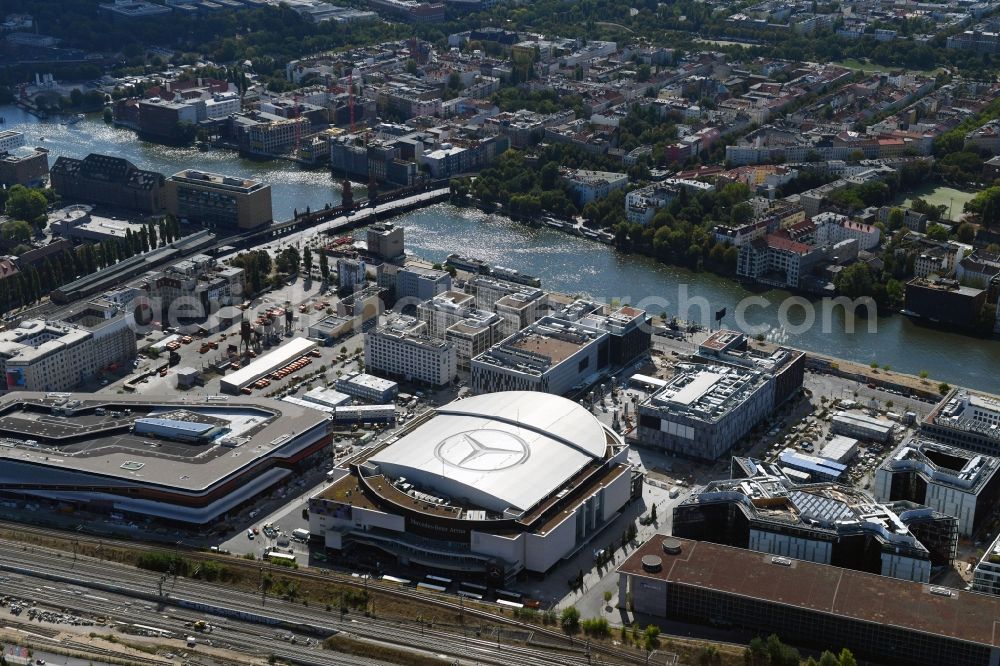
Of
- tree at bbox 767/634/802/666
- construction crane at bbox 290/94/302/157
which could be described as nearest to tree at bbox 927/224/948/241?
tree at bbox 767/634/802/666

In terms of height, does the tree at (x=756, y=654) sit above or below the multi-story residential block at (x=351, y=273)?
below

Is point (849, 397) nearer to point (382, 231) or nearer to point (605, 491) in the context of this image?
point (605, 491)

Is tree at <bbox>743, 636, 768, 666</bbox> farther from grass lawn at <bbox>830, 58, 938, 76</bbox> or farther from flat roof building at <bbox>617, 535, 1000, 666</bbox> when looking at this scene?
grass lawn at <bbox>830, 58, 938, 76</bbox>

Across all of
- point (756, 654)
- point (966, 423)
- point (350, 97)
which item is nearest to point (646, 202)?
point (350, 97)

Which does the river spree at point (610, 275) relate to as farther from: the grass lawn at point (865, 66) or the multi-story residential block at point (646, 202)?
the grass lawn at point (865, 66)

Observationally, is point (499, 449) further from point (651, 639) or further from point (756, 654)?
point (756, 654)

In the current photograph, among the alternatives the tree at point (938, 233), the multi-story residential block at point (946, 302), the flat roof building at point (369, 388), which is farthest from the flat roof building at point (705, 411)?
the tree at point (938, 233)
